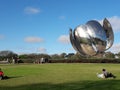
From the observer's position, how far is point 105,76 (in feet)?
77.7

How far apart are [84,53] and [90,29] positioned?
2.92m

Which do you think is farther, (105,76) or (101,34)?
(101,34)

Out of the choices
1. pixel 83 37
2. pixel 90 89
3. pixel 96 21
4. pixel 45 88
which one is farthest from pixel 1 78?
pixel 96 21

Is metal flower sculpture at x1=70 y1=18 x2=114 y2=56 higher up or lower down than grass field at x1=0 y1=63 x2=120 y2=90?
higher up

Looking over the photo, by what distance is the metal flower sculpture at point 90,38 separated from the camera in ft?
112

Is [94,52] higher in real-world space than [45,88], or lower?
higher

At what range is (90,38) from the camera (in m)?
34.2

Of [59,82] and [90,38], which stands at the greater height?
[90,38]

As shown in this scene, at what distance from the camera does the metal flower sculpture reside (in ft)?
112

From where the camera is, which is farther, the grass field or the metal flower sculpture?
the metal flower sculpture

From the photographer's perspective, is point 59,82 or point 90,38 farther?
point 90,38

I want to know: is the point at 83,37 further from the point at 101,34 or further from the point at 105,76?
the point at 105,76

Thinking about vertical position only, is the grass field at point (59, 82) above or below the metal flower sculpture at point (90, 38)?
below

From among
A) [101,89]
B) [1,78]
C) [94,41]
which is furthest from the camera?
[94,41]
